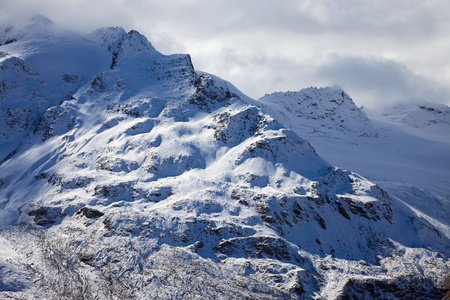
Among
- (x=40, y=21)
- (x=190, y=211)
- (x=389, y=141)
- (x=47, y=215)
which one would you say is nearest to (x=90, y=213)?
(x=47, y=215)

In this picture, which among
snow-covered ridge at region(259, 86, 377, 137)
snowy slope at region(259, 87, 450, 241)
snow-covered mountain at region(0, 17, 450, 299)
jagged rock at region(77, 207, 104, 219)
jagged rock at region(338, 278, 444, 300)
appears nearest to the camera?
jagged rock at region(338, 278, 444, 300)

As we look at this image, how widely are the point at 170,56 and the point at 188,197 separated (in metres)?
64.4

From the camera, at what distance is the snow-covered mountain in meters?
45.6

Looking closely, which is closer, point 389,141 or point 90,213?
point 90,213

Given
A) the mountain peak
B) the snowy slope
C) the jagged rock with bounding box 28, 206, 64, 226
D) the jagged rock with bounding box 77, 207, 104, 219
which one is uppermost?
the mountain peak

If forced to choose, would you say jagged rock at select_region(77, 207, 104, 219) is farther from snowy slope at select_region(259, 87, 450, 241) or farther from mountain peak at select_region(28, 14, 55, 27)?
mountain peak at select_region(28, 14, 55, 27)

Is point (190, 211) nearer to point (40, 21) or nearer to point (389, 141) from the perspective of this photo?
point (389, 141)

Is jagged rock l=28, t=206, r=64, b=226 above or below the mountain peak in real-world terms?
below

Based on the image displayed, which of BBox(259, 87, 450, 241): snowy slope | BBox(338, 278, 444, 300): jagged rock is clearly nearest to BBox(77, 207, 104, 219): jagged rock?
BBox(338, 278, 444, 300): jagged rock

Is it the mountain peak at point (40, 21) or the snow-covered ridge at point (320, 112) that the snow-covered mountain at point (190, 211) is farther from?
the mountain peak at point (40, 21)

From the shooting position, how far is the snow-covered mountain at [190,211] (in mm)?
45594

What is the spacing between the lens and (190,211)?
182ft

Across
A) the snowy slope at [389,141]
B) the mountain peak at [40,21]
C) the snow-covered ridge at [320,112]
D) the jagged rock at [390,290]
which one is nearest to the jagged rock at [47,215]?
the jagged rock at [390,290]

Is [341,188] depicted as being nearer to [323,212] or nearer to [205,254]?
[323,212]
